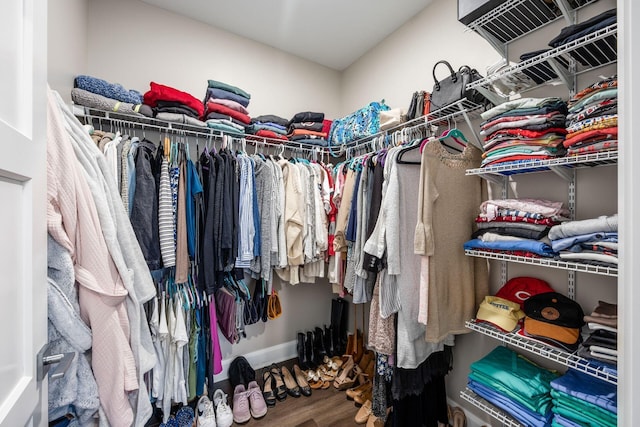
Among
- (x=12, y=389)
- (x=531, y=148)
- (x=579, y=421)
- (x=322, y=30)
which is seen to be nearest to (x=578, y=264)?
(x=531, y=148)

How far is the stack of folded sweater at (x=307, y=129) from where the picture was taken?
2238mm

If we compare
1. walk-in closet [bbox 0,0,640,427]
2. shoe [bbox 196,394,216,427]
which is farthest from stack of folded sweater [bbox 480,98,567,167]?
shoe [bbox 196,394,216,427]

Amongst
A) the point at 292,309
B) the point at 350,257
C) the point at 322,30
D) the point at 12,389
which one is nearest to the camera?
the point at 12,389

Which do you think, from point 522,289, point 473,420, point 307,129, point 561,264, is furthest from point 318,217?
point 473,420

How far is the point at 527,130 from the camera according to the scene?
1.10m

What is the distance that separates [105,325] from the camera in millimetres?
951

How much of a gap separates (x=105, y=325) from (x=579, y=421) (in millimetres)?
1738

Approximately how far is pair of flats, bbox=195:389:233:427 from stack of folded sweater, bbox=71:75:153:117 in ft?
6.14

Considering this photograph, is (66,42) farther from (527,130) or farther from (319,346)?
(319,346)

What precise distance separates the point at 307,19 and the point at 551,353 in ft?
8.08

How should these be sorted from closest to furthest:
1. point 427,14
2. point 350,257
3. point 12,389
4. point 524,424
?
1. point 12,389
2. point 524,424
3. point 350,257
4. point 427,14

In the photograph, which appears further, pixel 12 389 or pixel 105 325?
pixel 105 325

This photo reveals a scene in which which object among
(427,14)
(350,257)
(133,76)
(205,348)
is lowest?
(205,348)

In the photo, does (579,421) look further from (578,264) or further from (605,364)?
(578,264)
